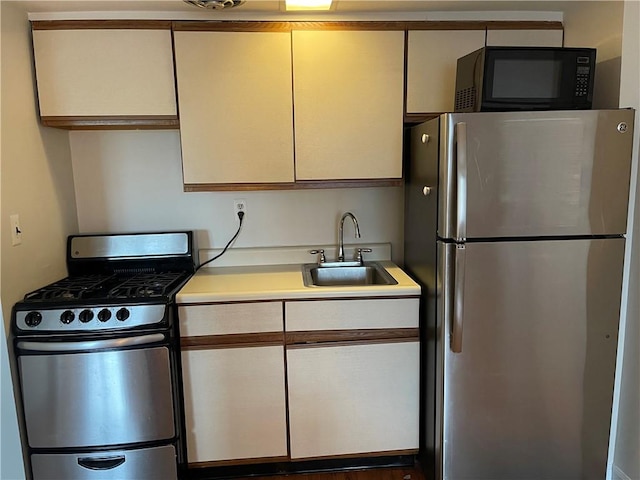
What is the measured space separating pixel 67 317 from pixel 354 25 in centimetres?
178

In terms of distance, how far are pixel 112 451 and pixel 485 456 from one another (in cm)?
158

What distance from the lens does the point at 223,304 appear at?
1.88 meters

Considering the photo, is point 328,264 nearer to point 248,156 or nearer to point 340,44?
point 248,156

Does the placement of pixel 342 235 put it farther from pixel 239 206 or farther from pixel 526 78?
pixel 526 78

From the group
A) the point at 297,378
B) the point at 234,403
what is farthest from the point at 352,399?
the point at 234,403

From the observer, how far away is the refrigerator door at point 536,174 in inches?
63.4

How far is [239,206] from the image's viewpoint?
7.83ft

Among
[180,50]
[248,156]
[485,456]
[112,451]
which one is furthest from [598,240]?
[112,451]

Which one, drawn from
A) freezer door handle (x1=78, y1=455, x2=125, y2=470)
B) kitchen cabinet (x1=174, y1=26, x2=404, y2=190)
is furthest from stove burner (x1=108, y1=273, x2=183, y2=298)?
freezer door handle (x1=78, y1=455, x2=125, y2=470)

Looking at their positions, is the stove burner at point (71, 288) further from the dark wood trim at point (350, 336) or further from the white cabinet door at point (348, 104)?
the white cabinet door at point (348, 104)

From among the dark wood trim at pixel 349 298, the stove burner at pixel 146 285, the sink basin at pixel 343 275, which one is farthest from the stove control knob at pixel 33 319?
the sink basin at pixel 343 275

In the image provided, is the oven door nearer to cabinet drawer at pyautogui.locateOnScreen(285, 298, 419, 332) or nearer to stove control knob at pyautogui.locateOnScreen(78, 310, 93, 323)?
stove control knob at pyautogui.locateOnScreen(78, 310, 93, 323)

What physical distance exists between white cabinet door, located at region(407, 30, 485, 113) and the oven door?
5.31 feet

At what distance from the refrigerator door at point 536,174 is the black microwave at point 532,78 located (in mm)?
172
